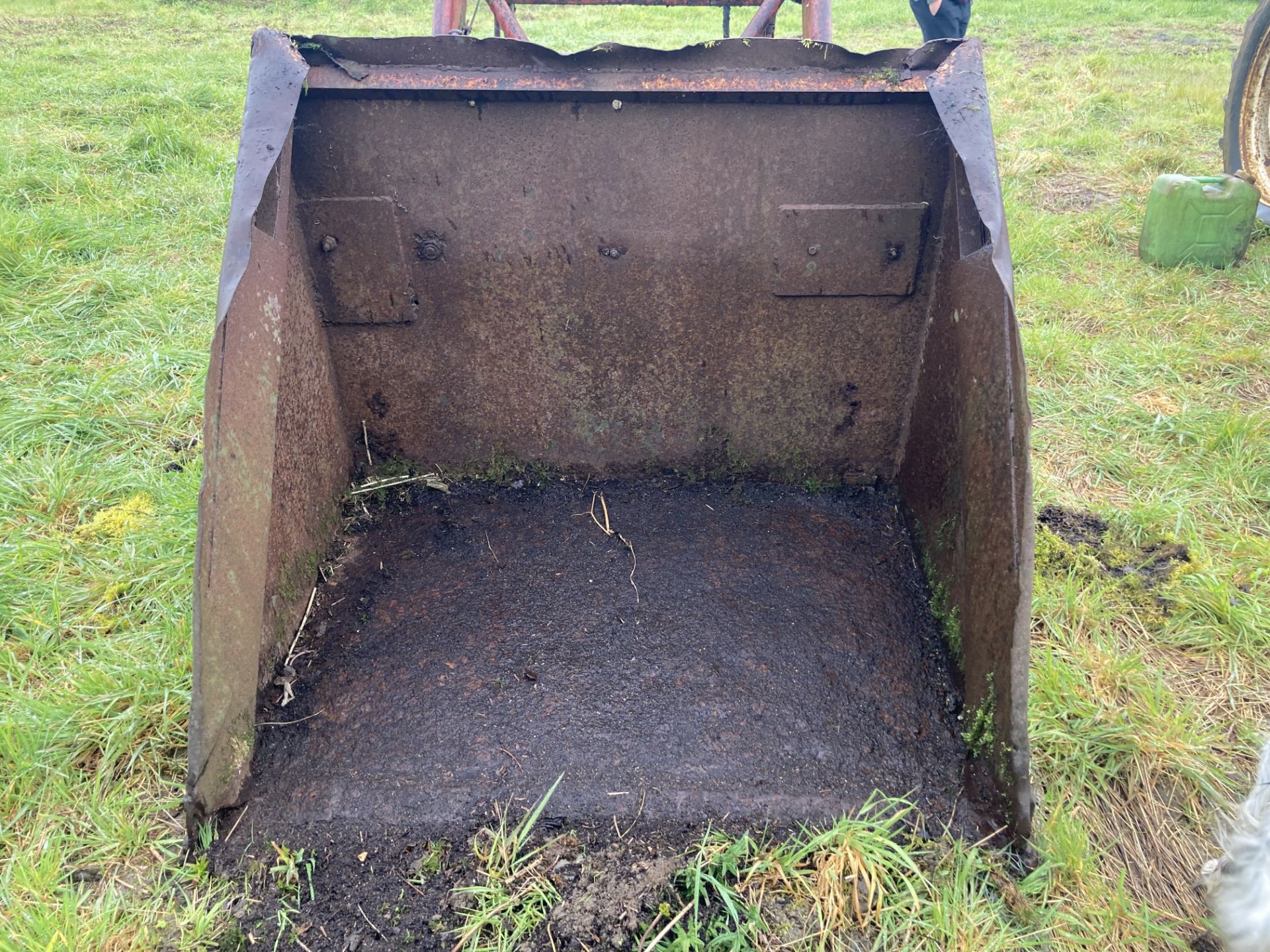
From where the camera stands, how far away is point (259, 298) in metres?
1.59

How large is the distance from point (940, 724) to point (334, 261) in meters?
1.78

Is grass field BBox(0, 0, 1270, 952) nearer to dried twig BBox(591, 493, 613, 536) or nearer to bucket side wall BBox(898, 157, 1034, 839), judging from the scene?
bucket side wall BBox(898, 157, 1034, 839)

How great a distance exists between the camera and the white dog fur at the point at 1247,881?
4.02ft

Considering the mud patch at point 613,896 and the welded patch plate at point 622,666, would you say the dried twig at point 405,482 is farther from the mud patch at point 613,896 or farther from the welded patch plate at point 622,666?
the mud patch at point 613,896

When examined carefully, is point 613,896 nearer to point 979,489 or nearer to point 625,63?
point 979,489

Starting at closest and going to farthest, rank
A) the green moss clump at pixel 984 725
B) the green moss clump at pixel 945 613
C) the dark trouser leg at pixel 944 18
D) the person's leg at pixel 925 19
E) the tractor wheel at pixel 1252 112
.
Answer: the green moss clump at pixel 984 725, the green moss clump at pixel 945 613, the tractor wheel at pixel 1252 112, the dark trouser leg at pixel 944 18, the person's leg at pixel 925 19

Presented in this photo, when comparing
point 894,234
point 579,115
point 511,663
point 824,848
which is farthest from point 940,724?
point 579,115

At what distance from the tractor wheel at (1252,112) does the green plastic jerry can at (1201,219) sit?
0.42m

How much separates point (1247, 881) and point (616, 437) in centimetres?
167

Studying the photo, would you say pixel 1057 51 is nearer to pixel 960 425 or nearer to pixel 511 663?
pixel 960 425

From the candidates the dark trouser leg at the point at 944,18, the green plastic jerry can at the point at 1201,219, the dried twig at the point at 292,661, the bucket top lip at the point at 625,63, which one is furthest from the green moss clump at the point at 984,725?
the dark trouser leg at the point at 944,18

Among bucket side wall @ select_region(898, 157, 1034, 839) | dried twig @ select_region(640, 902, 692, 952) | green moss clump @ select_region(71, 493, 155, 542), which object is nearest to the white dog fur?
→ bucket side wall @ select_region(898, 157, 1034, 839)

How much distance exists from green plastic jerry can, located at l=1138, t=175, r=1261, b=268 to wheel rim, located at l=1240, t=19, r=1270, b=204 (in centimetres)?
43

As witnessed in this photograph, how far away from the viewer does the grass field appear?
4.51 ft
